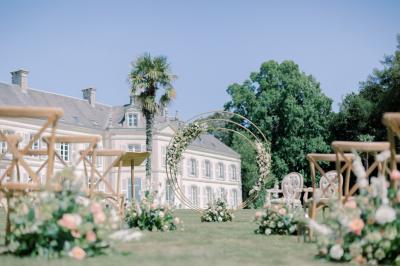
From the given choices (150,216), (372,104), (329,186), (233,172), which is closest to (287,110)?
(372,104)

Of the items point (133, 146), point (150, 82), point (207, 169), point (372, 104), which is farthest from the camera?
point (207, 169)

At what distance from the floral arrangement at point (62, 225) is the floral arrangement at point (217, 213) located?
8.57 m

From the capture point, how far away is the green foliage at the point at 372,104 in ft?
100

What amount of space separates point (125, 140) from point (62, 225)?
124ft

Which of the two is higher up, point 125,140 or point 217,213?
point 125,140

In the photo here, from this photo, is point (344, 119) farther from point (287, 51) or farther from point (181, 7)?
point (181, 7)

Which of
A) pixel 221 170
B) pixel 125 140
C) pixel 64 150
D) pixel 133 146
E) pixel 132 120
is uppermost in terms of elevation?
pixel 132 120

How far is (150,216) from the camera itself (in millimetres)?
8695

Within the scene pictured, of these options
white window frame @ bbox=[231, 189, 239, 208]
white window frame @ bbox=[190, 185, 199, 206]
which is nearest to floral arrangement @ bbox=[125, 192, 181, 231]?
white window frame @ bbox=[190, 185, 199, 206]

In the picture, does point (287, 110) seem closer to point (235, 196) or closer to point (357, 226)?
point (235, 196)

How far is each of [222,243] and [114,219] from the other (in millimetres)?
2069

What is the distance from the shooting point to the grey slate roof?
1412 inches

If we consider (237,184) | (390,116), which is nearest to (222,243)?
(390,116)

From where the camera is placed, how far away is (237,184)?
5203 cm
